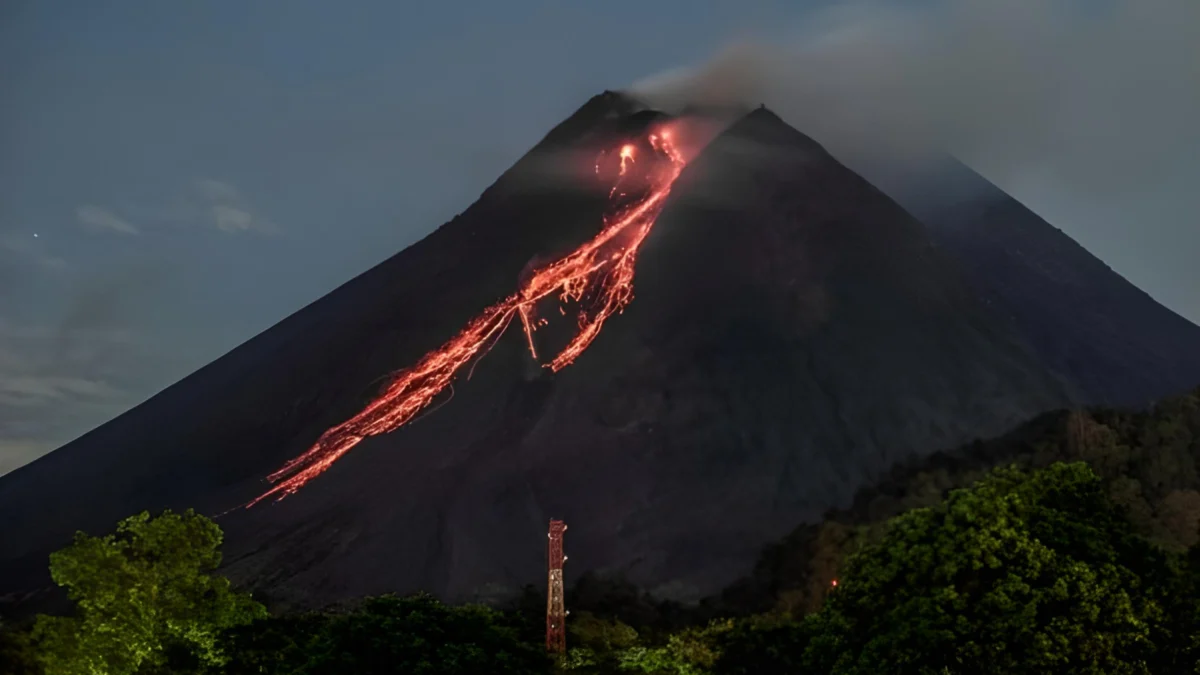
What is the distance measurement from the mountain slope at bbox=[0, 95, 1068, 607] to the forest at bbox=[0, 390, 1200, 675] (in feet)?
49.9

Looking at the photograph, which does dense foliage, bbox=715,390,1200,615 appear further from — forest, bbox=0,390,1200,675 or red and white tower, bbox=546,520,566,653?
red and white tower, bbox=546,520,566,653

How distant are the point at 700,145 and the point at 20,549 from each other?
5165 cm

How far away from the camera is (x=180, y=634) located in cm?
2131

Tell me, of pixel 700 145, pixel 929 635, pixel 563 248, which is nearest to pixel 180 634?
pixel 929 635

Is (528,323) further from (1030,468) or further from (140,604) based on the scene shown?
(140,604)

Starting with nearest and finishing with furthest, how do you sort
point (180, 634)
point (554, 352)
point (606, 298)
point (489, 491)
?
point (180, 634), point (489, 491), point (554, 352), point (606, 298)

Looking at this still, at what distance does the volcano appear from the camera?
44.7 m

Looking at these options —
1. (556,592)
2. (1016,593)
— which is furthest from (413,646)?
(1016,593)

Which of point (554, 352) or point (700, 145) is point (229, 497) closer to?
point (554, 352)

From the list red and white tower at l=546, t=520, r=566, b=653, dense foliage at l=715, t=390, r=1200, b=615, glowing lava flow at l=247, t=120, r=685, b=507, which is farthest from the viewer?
glowing lava flow at l=247, t=120, r=685, b=507

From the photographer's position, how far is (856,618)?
19.2m

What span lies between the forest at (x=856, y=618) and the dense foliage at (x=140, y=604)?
37 mm

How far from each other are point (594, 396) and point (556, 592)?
1020 inches

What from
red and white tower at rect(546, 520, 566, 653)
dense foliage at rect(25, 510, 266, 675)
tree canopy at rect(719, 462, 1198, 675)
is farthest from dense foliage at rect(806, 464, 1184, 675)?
dense foliage at rect(25, 510, 266, 675)
